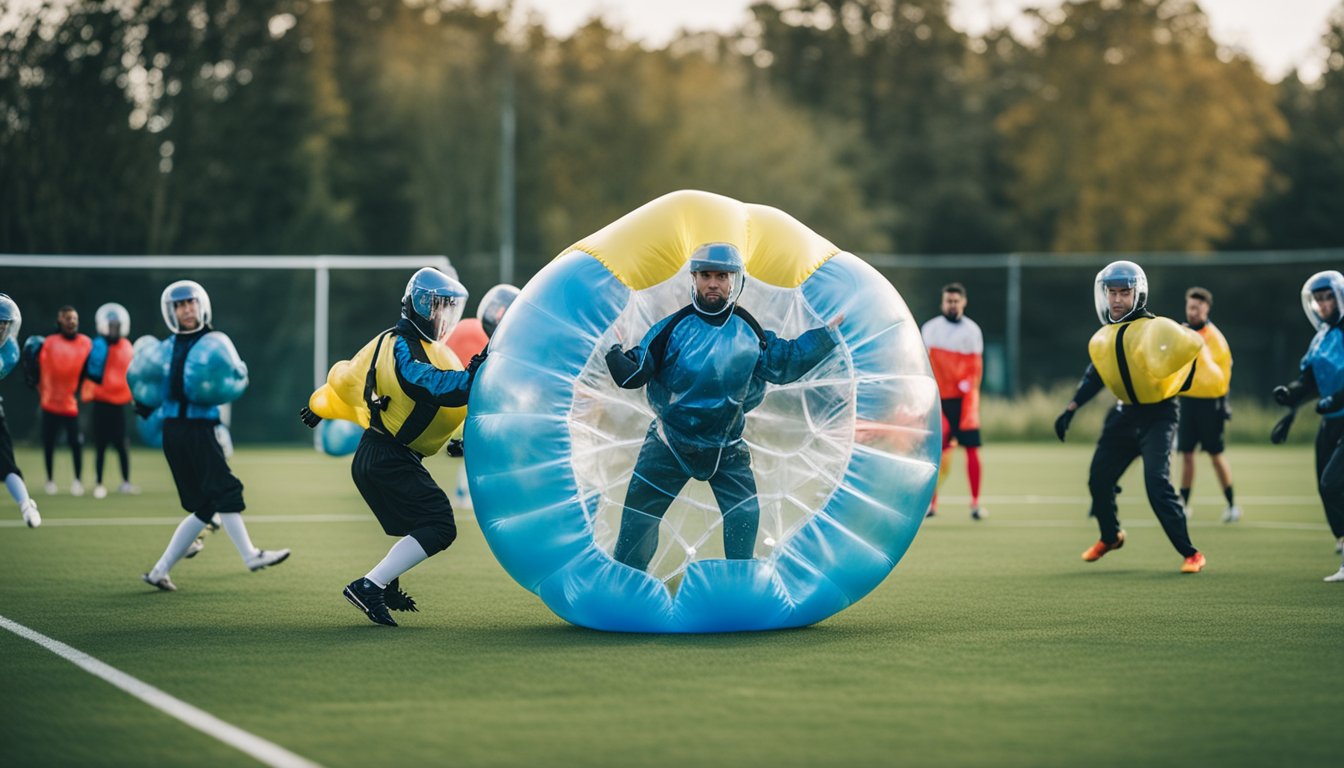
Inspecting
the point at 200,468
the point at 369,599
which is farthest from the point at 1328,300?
the point at 200,468

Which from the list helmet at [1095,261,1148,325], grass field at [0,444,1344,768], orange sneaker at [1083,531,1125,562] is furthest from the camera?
orange sneaker at [1083,531,1125,562]

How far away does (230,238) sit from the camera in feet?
120

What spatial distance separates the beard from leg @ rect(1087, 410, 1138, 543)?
3.82 meters

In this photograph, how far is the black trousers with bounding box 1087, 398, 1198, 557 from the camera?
427 inches

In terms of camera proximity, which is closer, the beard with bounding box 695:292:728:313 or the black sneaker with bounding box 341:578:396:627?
the beard with bounding box 695:292:728:313

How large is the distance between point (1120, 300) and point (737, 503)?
11.4 feet

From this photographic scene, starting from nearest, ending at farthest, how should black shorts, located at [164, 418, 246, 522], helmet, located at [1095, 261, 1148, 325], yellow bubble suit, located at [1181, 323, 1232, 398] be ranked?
black shorts, located at [164, 418, 246, 522]
helmet, located at [1095, 261, 1148, 325]
yellow bubble suit, located at [1181, 323, 1232, 398]

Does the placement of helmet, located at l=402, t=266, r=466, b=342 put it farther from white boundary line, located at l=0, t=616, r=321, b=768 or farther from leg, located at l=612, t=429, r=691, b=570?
white boundary line, located at l=0, t=616, r=321, b=768

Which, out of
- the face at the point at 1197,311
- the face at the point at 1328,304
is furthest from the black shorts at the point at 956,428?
the face at the point at 1328,304

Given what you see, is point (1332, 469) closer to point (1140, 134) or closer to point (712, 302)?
point (712, 302)

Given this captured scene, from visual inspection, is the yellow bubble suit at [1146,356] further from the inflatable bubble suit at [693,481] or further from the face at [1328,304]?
the inflatable bubble suit at [693,481]

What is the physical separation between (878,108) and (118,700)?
163 feet

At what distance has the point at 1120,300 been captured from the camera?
34.7 ft

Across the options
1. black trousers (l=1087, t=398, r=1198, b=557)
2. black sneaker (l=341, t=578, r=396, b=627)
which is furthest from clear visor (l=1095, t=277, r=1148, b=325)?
black sneaker (l=341, t=578, r=396, b=627)
